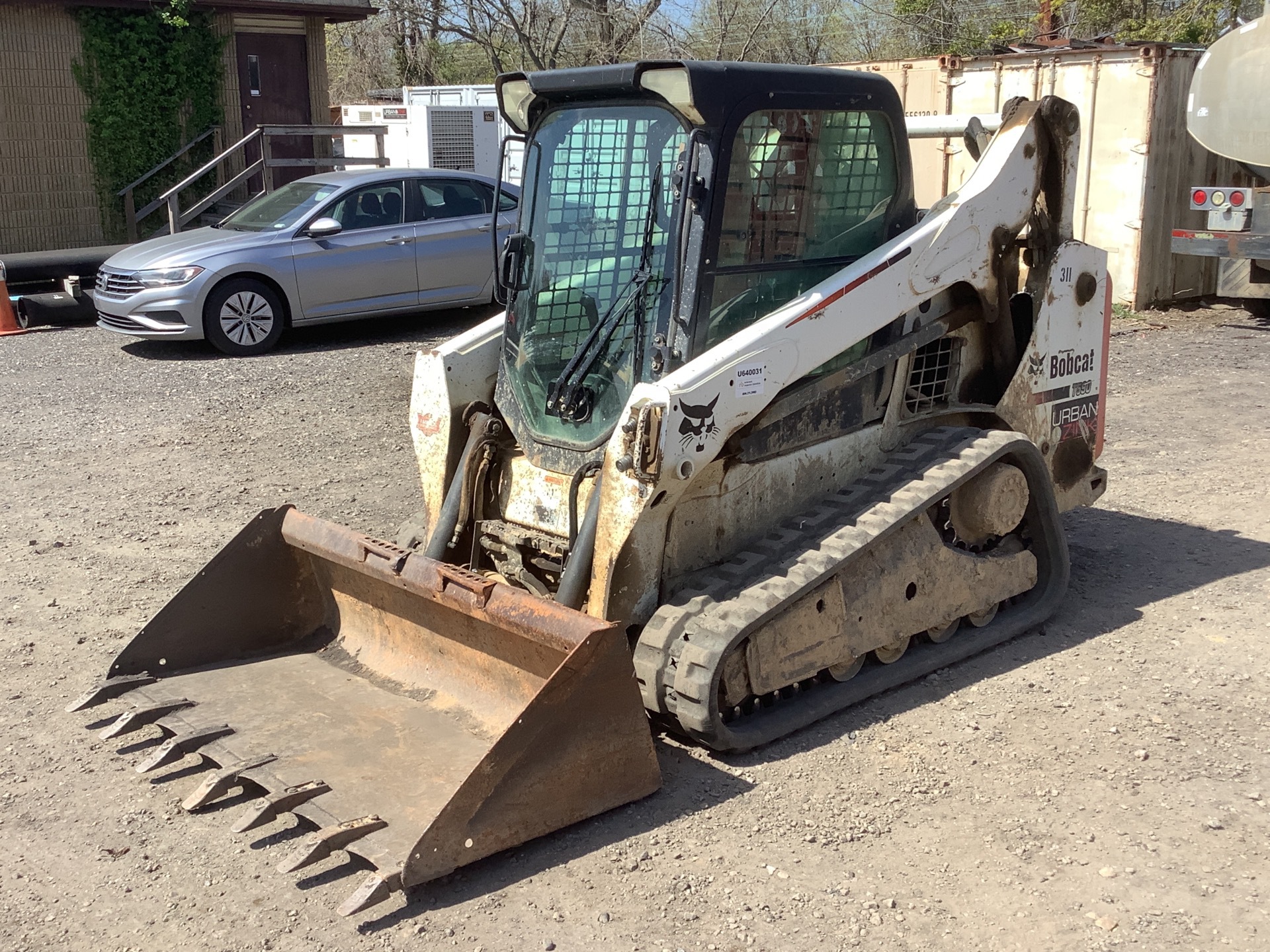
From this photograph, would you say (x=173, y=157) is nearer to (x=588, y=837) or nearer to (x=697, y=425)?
(x=697, y=425)

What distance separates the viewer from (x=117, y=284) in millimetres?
11766

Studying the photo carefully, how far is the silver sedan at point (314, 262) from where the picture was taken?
11.5 metres

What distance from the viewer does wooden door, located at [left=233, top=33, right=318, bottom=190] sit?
62.8ft

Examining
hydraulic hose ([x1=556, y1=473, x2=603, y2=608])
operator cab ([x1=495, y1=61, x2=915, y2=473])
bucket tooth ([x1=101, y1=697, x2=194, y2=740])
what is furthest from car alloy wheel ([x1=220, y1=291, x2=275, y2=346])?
hydraulic hose ([x1=556, y1=473, x2=603, y2=608])

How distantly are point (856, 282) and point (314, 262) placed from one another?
26.7 ft

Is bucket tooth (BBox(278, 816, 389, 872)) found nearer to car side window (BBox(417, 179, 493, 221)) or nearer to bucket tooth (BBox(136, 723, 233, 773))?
bucket tooth (BBox(136, 723, 233, 773))

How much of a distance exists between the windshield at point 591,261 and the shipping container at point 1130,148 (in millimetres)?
8328

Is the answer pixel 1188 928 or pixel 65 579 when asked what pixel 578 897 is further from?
pixel 65 579

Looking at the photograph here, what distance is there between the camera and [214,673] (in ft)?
16.1

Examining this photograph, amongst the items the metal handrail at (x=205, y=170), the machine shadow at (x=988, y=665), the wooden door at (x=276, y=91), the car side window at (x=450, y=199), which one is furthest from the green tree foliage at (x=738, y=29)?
the machine shadow at (x=988, y=665)

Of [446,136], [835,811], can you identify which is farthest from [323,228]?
[835,811]

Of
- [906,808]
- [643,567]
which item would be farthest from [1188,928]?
[643,567]

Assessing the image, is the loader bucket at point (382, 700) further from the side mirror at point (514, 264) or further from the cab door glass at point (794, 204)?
the cab door glass at point (794, 204)

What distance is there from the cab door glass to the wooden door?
1553 centimetres
